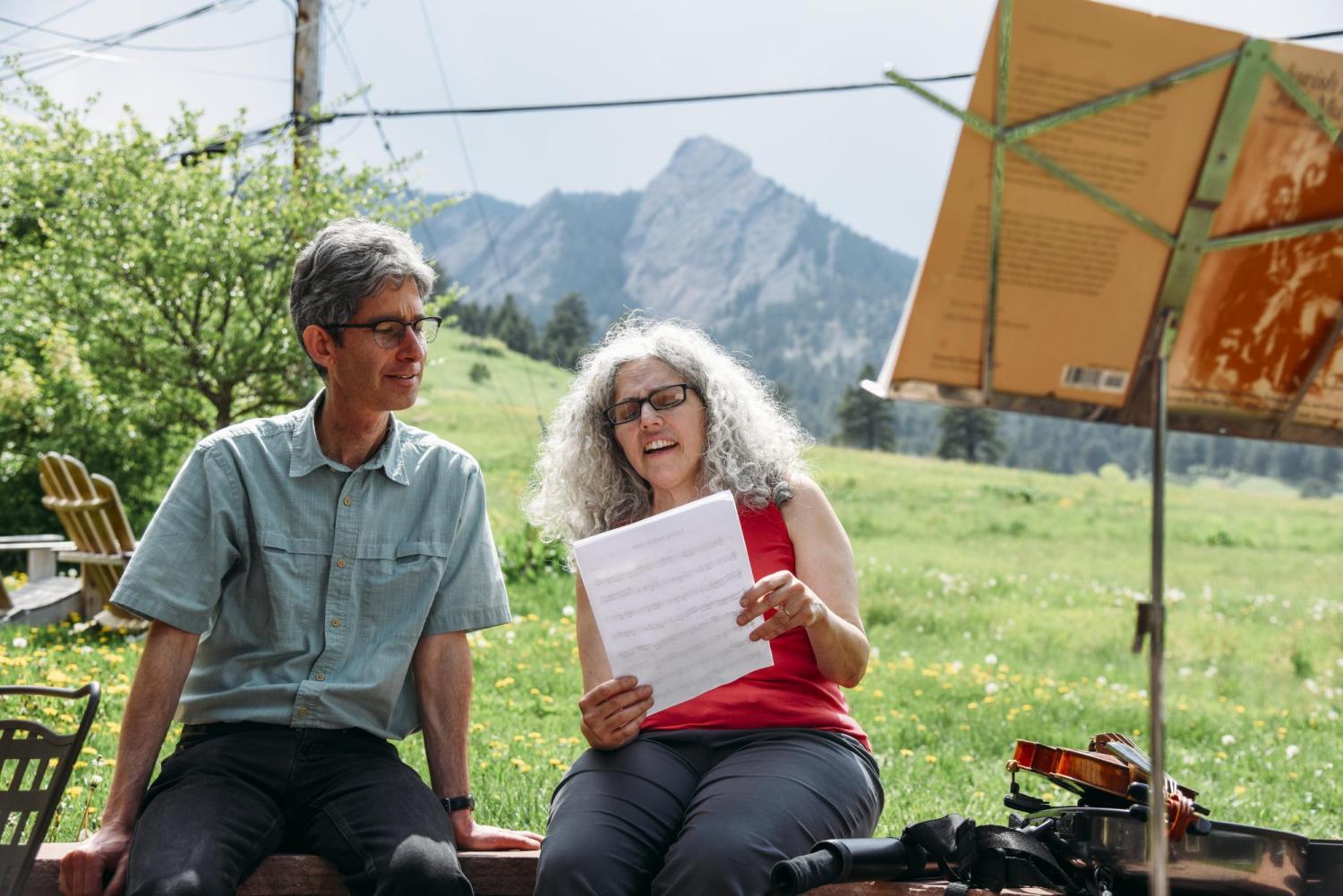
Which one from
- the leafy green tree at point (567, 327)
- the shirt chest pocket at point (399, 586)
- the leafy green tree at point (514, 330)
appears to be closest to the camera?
the shirt chest pocket at point (399, 586)

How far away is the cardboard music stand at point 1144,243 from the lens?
1848mm

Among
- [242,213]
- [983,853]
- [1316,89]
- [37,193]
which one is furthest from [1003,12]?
[37,193]

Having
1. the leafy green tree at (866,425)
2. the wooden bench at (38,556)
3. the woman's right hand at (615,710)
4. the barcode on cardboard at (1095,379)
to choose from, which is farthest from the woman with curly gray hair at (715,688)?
the leafy green tree at (866,425)

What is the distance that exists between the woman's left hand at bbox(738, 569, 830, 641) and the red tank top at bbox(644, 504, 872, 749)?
263mm

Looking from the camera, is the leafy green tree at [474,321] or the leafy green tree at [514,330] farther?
the leafy green tree at [474,321]

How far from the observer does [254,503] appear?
2982 millimetres

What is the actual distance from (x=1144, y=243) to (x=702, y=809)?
1446 mm

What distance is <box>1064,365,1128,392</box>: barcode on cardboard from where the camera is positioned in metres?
2.12

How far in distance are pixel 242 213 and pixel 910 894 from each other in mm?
9563

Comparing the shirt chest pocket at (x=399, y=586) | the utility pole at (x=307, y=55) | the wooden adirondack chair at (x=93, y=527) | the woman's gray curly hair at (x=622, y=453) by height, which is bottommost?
the wooden adirondack chair at (x=93, y=527)

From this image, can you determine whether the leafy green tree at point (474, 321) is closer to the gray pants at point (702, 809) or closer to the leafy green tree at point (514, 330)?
the leafy green tree at point (514, 330)

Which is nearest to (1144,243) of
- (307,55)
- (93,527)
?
(93,527)

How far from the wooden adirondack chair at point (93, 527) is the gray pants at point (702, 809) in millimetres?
6303

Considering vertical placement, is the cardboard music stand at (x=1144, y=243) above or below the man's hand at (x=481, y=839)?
above
